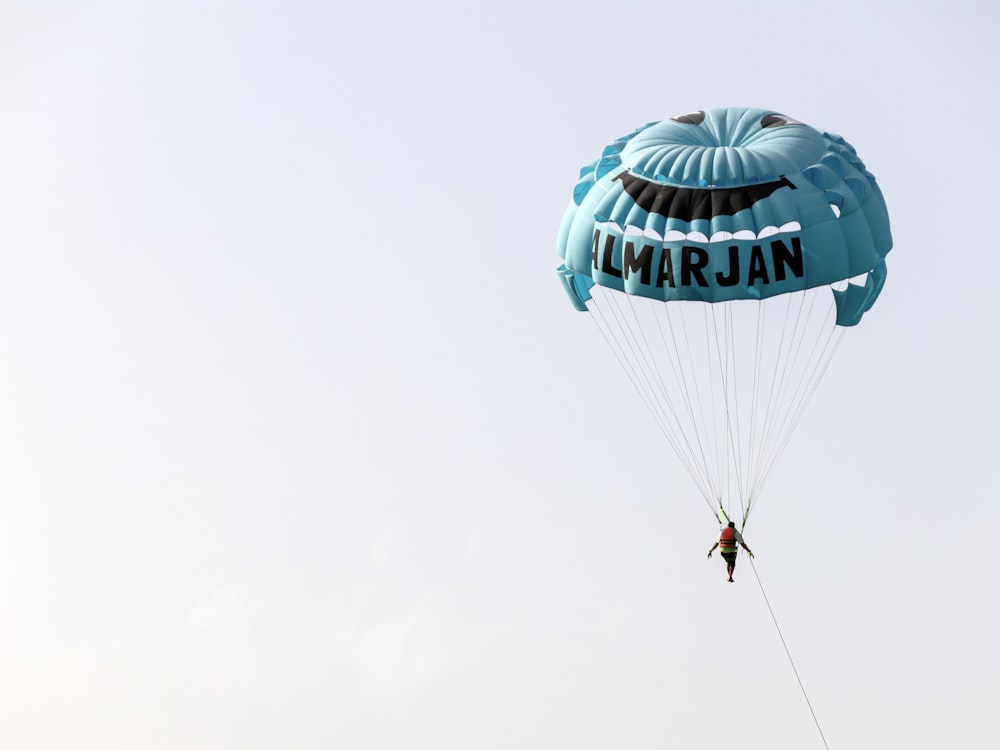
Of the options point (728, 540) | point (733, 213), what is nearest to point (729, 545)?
point (728, 540)

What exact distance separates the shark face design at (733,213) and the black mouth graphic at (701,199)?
0.07ft

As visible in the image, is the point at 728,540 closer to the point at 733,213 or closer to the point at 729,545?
the point at 729,545

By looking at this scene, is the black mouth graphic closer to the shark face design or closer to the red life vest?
the shark face design

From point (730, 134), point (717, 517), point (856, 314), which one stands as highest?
point (730, 134)

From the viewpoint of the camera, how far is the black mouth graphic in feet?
177

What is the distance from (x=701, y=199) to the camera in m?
54.1

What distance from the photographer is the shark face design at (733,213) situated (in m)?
53.9

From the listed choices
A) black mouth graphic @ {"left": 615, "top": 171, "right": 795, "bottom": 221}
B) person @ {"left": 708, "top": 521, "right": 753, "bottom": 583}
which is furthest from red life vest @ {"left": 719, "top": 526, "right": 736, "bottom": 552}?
black mouth graphic @ {"left": 615, "top": 171, "right": 795, "bottom": 221}

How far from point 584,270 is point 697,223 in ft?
11.4

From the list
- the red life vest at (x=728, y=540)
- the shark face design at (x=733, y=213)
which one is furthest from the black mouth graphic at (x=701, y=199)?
the red life vest at (x=728, y=540)

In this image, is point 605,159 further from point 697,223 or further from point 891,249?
point 891,249

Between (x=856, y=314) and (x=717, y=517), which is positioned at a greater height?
(x=856, y=314)

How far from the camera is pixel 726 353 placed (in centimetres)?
5353

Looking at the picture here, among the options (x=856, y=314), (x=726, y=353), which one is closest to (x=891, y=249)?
(x=856, y=314)
